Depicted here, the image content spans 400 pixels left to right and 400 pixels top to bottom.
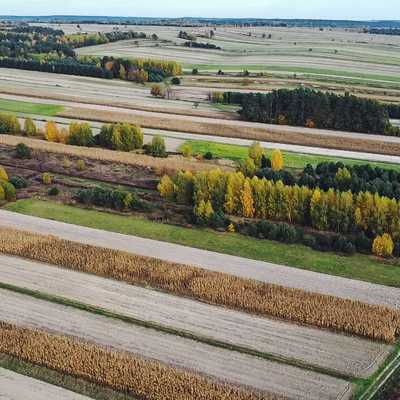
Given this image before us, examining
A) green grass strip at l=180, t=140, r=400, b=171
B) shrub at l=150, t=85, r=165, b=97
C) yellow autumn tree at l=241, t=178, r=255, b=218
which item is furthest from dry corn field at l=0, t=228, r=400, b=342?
shrub at l=150, t=85, r=165, b=97

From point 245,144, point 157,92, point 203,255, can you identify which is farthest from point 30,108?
point 203,255

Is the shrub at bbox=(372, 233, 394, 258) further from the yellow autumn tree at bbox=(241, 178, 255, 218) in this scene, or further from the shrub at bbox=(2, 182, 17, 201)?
the shrub at bbox=(2, 182, 17, 201)

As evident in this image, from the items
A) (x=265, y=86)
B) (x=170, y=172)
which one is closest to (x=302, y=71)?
(x=265, y=86)

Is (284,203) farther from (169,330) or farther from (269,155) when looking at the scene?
(269,155)

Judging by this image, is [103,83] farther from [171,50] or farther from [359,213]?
[359,213]

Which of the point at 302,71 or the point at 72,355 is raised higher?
the point at 302,71

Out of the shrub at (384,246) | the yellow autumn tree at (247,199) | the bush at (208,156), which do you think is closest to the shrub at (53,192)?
the yellow autumn tree at (247,199)
